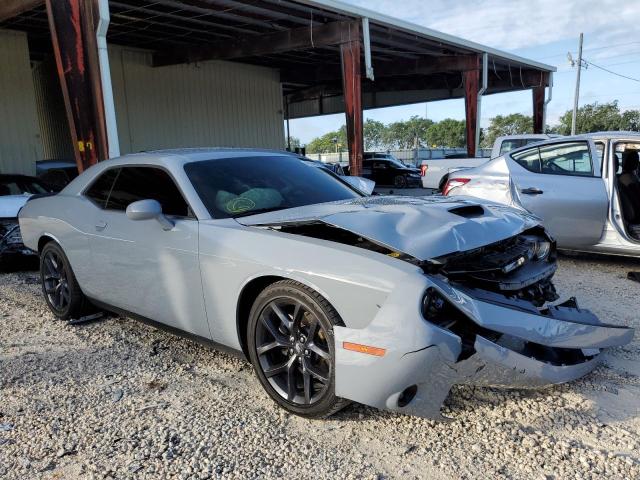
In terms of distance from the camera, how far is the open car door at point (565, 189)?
18.8 feet

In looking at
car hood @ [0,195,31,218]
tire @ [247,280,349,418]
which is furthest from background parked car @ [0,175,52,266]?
tire @ [247,280,349,418]

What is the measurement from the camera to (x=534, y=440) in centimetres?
254

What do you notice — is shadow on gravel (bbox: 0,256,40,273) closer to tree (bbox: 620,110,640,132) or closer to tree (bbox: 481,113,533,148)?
tree (bbox: 620,110,640,132)

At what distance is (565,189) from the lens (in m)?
5.93

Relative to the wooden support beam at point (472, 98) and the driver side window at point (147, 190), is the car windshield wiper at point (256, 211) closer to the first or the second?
the driver side window at point (147, 190)

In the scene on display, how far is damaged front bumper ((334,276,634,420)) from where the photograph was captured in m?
2.38

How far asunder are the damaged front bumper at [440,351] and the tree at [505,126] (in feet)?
298

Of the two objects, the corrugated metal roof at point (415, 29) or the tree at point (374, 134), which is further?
the tree at point (374, 134)

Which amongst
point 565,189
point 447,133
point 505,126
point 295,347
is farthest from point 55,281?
point 447,133

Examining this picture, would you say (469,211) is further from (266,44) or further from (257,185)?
(266,44)

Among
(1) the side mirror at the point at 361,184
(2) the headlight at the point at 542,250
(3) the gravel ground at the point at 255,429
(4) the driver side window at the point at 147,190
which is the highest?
(4) the driver side window at the point at 147,190

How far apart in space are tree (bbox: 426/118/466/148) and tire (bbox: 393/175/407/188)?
83.1 meters

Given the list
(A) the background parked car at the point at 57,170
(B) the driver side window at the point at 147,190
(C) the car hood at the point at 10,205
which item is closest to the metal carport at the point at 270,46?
(A) the background parked car at the point at 57,170

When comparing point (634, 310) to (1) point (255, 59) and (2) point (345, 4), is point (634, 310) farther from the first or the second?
(1) point (255, 59)
